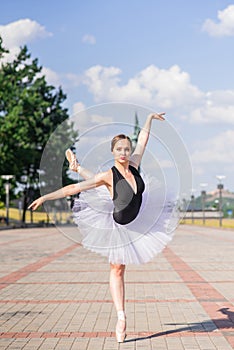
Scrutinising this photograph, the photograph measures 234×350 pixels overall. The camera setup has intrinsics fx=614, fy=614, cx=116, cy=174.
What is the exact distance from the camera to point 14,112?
5300 centimetres

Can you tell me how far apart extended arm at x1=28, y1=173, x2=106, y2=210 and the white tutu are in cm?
31

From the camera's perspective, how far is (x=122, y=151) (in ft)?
20.5

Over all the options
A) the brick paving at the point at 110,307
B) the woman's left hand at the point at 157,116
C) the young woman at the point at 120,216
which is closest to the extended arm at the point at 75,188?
the young woman at the point at 120,216

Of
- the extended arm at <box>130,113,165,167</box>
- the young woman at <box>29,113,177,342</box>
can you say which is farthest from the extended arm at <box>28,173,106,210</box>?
the extended arm at <box>130,113,165,167</box>

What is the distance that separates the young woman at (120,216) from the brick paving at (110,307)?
0.68 meters

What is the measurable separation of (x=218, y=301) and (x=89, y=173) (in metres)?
3.66

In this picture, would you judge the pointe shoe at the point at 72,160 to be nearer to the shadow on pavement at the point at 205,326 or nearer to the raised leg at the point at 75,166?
the raised leg at the point at 75,166

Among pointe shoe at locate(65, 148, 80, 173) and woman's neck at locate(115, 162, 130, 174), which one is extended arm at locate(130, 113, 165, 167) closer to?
woman's neck at locate(115, 162, 130, 174)

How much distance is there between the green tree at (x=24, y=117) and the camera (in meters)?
53.0

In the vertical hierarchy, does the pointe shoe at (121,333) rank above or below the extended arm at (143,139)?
below

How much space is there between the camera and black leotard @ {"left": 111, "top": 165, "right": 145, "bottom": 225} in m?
6.23

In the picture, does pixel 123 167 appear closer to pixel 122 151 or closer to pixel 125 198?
pixel 122 151

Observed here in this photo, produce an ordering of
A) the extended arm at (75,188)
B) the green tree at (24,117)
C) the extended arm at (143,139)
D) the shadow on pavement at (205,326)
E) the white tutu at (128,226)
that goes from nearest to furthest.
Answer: the extended arm at (75,188) < the white tutu at (128,226) < the extended arm at (143,139) < the shadow on pavement at (205,326) < the green tree at (24,117)

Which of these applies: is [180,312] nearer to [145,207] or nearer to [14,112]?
[145,207]
